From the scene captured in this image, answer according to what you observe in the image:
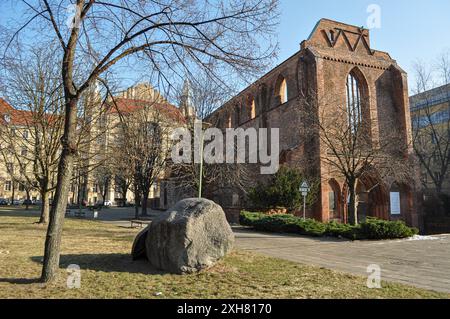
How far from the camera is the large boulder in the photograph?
7.45m

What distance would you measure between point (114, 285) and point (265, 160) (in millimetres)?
25709

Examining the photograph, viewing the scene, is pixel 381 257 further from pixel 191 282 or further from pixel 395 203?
pixel 395 203

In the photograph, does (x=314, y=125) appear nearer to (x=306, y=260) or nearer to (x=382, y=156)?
(x=382, y=156)

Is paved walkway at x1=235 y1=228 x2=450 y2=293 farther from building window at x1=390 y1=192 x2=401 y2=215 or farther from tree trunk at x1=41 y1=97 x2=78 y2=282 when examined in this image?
building window at x1=390 y1=192 x2=401 y2=215

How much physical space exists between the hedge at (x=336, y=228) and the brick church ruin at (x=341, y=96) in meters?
7.44

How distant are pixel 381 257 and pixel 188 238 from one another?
6694mm

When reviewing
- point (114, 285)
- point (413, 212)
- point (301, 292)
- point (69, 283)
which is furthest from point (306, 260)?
point (413, 212)

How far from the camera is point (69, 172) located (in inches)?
279

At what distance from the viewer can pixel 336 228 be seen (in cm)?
1673

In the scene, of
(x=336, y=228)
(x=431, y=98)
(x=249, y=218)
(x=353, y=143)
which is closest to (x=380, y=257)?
(x=336, y=228)

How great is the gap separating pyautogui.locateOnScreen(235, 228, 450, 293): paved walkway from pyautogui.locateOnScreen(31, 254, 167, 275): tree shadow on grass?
13.8ft

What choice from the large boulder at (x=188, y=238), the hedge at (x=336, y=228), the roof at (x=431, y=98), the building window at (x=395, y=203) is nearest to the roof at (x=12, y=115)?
the hedge at (x=336, y=228)

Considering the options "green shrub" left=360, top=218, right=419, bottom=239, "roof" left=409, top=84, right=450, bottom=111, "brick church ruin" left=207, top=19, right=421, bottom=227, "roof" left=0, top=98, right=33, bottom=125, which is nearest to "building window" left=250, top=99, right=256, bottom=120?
"brick church ruin" left=207, top=19, right=421, bottom=227
